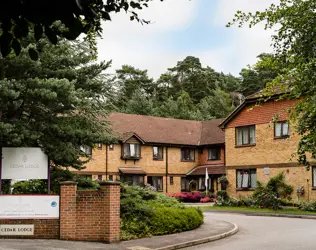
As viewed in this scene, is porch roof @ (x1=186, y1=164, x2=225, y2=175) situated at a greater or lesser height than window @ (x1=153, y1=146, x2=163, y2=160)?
lesser

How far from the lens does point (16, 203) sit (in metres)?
15.9

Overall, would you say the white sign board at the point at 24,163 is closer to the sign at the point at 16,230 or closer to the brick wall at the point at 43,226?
the brick wall at the point at 43,226

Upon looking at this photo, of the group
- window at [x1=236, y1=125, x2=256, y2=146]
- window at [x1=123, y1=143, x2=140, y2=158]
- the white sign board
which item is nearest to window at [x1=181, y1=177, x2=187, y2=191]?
window at [x1=123, y1=143, x2=140, y2=158]

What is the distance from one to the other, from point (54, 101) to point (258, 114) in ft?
69.3

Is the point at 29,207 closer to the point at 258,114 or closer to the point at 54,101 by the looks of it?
the point at 54,101

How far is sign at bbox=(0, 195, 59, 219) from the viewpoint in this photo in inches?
621

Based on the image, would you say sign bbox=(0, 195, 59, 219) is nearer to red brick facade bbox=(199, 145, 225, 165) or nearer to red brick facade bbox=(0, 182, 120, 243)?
red brick facade bbox=(0, 182, 120, 243)

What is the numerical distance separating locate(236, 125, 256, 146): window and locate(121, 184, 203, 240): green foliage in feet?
57.3

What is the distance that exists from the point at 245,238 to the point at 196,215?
2886 millimetres

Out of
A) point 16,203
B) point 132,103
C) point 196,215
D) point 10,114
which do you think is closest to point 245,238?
point 196,215

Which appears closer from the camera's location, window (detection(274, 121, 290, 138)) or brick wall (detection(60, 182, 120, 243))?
brick wall (detection(60, 182, 120, 243))

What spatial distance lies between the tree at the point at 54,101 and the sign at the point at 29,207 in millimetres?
1992

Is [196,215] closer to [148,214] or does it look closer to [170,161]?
[148,214]

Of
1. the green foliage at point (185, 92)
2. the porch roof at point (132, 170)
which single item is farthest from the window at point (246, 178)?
the green foliage at point (185, 92)
